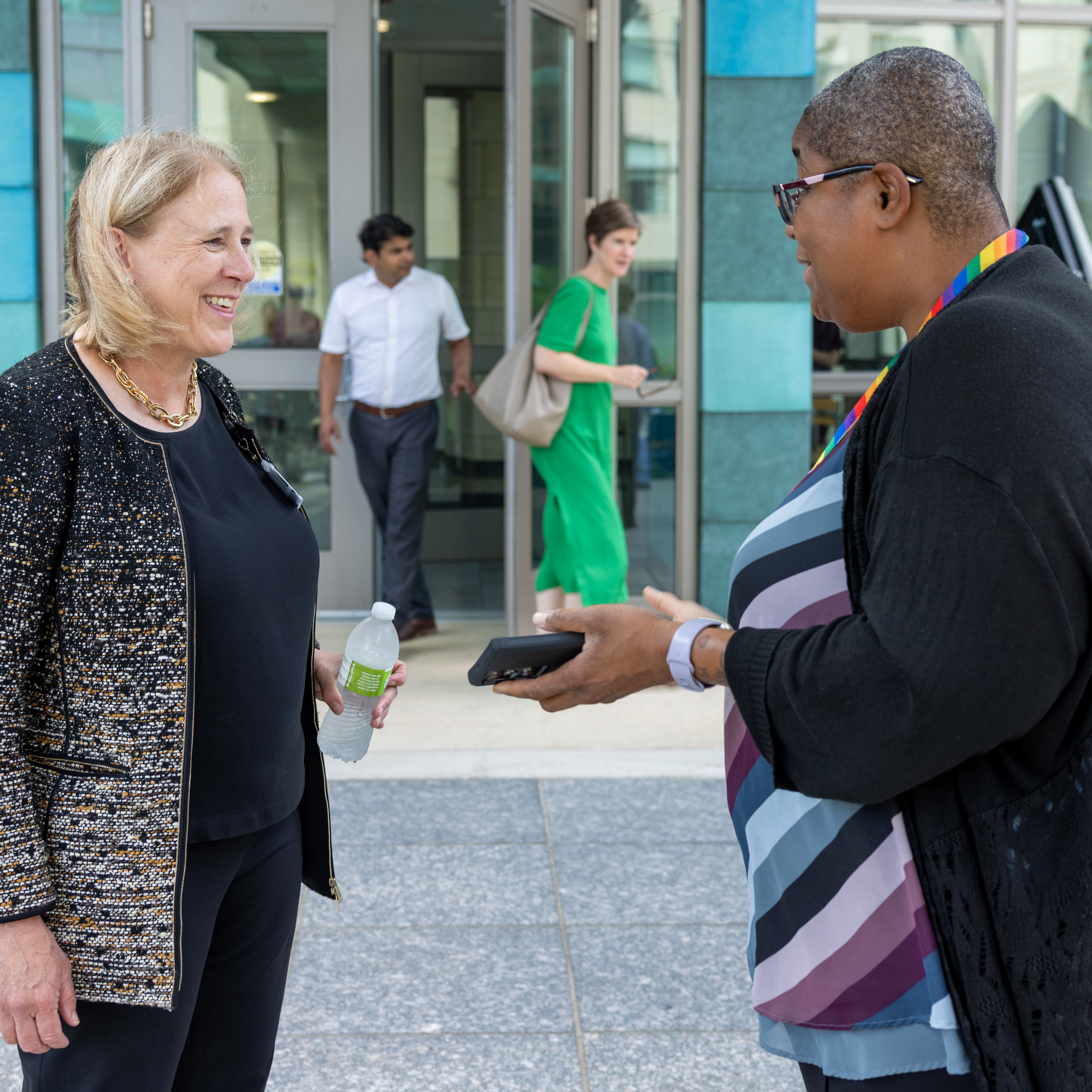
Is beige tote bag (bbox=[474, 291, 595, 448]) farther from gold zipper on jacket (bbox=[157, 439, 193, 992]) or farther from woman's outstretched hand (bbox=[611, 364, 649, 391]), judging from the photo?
gold zipper on jacket (bbox=[157, 439, 193, 992])

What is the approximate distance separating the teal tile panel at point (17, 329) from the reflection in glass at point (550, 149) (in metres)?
2.50

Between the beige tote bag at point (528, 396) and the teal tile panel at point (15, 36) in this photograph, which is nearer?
the beige tote bag at point (528, 396)

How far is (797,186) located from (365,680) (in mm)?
1037

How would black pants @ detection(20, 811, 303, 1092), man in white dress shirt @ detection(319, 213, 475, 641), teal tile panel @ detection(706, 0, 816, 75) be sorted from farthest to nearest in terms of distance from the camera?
man in white dress shirt @ detection(319, 213, 475, 641) < teal tile panel @ detection(706, 0, 816, 75) < black pants @ detection(20, 811, 303, 1092)

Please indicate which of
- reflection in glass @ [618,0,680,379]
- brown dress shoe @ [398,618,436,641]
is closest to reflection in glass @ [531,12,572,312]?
reflection in glass @ [618,0,680,379]

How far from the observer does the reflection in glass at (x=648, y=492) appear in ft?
22.9

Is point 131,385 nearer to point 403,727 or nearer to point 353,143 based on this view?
point 403,727

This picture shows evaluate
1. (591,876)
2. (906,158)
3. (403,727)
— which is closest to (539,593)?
(403,727)

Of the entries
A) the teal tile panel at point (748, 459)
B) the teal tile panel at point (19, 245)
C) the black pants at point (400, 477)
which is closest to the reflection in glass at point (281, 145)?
the black pants at point (400, 477)

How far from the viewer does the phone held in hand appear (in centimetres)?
159

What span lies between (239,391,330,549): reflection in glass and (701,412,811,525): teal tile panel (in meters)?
2.31

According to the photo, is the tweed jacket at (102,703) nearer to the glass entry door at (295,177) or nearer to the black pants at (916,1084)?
the black pants at (916,1084)

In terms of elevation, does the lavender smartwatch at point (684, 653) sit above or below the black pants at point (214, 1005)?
above

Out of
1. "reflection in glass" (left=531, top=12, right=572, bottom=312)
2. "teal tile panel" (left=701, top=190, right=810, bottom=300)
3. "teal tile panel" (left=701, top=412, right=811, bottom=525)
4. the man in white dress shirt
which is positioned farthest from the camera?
the man in white dress shirt
